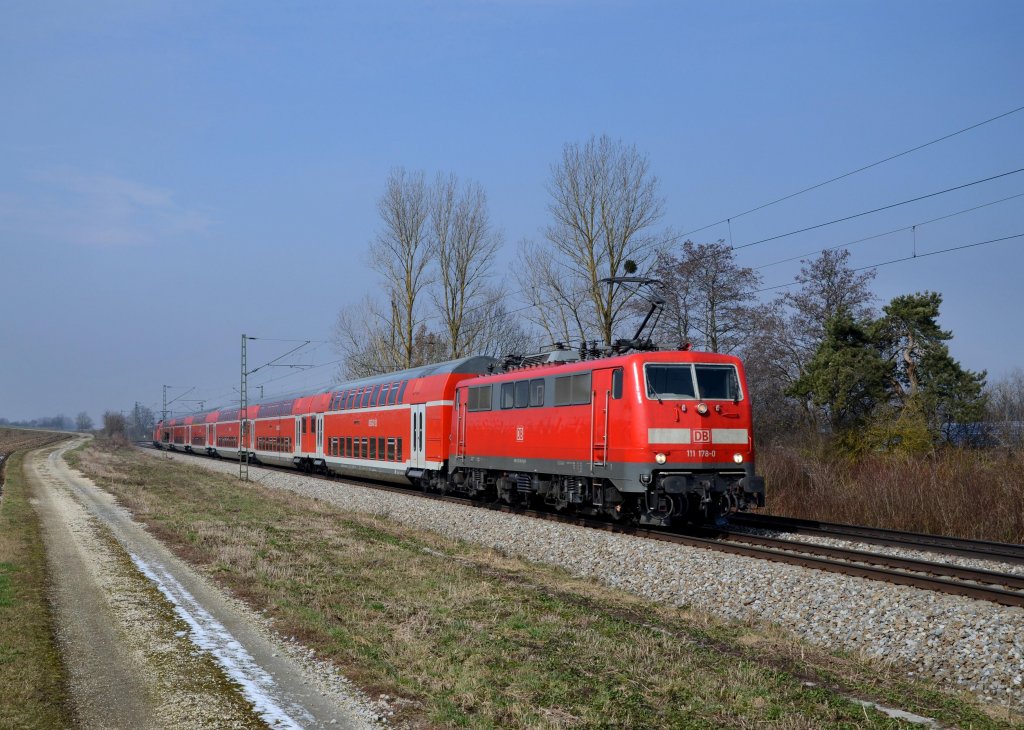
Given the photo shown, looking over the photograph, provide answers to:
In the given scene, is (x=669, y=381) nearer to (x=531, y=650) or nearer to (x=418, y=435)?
(x=531, y=650)

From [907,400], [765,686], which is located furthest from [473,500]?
[765,686]

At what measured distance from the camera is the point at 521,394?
2177 centimetres

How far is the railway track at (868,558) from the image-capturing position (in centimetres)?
1124

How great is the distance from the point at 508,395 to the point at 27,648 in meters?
14.9

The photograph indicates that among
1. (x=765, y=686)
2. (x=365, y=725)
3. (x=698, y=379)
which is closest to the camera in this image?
(x=365, y=725)

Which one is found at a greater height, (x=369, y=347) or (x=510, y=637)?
(x=369, y=347)

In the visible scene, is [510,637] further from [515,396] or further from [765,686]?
[515,396]

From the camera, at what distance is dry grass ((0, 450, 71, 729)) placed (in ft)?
21.3

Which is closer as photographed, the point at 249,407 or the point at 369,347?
the point at 249,407

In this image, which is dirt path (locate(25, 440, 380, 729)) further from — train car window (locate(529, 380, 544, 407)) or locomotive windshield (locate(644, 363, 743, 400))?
train car window (locate(529, 380, 544, 407))

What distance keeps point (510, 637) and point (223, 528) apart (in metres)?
10.4

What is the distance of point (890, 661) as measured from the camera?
8641 mm

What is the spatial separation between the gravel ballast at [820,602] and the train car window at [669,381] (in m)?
2.80

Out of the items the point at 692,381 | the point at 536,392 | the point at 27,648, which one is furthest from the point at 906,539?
the point at 27,648
